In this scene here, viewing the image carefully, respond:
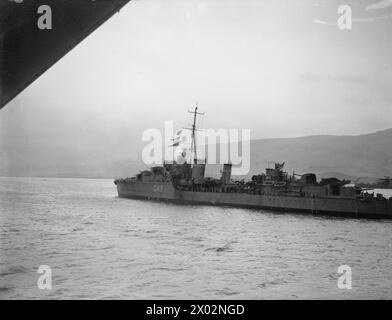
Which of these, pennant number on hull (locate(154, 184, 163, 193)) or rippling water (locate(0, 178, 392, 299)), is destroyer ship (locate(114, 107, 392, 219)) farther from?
rippling water (locate(0, 178, 392, 299))

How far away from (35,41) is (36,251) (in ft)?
36.2

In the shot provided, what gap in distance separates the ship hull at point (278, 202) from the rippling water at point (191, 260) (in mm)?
7248

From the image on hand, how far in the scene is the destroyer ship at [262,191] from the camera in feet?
101

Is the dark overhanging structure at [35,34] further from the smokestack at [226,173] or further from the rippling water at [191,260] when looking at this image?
the smokestack at [226,173]

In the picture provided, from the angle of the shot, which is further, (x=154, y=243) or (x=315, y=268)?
(x=154, y=243)

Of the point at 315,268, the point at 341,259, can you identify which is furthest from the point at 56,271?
the point at 341,259

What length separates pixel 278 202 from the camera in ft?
112

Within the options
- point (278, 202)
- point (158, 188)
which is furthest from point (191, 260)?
point (158, 188)

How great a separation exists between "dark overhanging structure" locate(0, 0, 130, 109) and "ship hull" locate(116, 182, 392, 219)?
98.6 ft

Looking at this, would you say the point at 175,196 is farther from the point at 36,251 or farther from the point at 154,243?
the point at 36,251

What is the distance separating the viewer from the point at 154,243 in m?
16.1

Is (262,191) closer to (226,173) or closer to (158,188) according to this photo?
(226,173)

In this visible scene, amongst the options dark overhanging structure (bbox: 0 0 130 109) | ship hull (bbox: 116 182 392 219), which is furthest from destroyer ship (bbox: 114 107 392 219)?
dark overhanging structure (bbox: 0 0 130 109)

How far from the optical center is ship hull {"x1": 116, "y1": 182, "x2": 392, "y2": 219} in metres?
30.3
